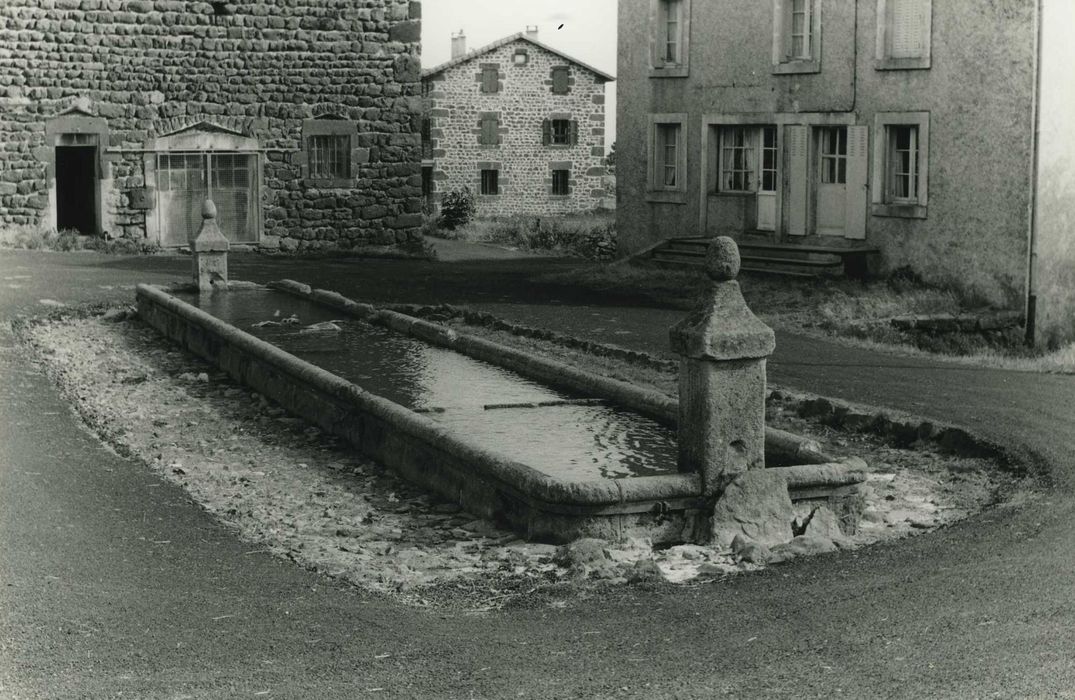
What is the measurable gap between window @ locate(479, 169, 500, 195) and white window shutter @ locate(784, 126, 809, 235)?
2427 centimetres

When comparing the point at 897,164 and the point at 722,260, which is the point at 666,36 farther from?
the point at 722,260

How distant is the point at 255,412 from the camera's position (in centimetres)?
1196

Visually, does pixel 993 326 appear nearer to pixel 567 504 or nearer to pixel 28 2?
pixel 567 504

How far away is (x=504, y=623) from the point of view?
6.13m

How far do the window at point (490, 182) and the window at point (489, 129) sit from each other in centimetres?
94

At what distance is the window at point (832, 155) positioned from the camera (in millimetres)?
21391

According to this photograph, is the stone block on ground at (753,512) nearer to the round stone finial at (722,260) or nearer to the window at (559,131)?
the round stone finial at (722,260)

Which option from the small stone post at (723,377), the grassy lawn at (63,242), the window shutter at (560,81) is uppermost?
the window shutter at (560,81)

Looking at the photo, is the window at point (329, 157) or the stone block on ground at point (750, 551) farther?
the window at point (329, 157)

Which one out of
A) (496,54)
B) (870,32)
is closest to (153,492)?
(870,32)

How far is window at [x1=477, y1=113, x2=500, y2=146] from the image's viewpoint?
45.6 m

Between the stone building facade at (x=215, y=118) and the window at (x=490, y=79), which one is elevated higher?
the window at (x=490, y=79)

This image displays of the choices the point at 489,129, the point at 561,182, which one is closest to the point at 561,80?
the point at 489,129

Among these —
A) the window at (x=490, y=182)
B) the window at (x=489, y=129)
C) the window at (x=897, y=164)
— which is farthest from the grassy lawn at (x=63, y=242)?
the window at (x=489, y=129)
